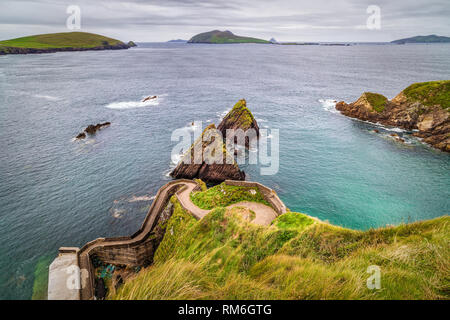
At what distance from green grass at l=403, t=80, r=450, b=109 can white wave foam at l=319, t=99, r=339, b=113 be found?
18.2m

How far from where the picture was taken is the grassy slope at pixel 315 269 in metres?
6.03

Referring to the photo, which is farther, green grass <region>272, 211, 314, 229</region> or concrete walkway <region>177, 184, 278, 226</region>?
concrete walkway <region>177, 184, 278, 226</region>

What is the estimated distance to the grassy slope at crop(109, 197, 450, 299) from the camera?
603 centimetres

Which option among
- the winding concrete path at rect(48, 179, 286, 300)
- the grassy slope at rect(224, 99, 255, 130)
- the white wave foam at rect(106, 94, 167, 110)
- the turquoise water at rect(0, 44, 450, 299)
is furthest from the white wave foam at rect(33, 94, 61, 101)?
the winding concrete path at rect(48, 179, 286, 300)

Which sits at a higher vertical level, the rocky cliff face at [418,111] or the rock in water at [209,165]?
the rocky cliff face at [418,111]

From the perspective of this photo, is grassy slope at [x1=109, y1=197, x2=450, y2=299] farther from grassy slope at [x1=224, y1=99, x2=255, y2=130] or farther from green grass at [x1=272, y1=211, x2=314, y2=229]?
grassy slope at [x1=224, y1=99, x2=255, y2=130]

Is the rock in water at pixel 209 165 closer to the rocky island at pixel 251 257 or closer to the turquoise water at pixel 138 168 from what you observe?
the turquoise water at pixel 138 168

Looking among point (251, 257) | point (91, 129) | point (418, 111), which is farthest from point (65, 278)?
point (418, 111)

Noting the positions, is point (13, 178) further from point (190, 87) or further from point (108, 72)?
point (108, 72)

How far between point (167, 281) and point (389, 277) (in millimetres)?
5970

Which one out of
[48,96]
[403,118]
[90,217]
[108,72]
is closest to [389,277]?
[90,217]

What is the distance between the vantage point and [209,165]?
39.6 m

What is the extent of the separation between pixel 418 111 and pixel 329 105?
25276 millimetres

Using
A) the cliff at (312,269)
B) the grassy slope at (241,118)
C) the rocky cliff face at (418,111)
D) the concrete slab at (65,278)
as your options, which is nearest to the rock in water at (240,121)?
the grassy slope at (241,118)
